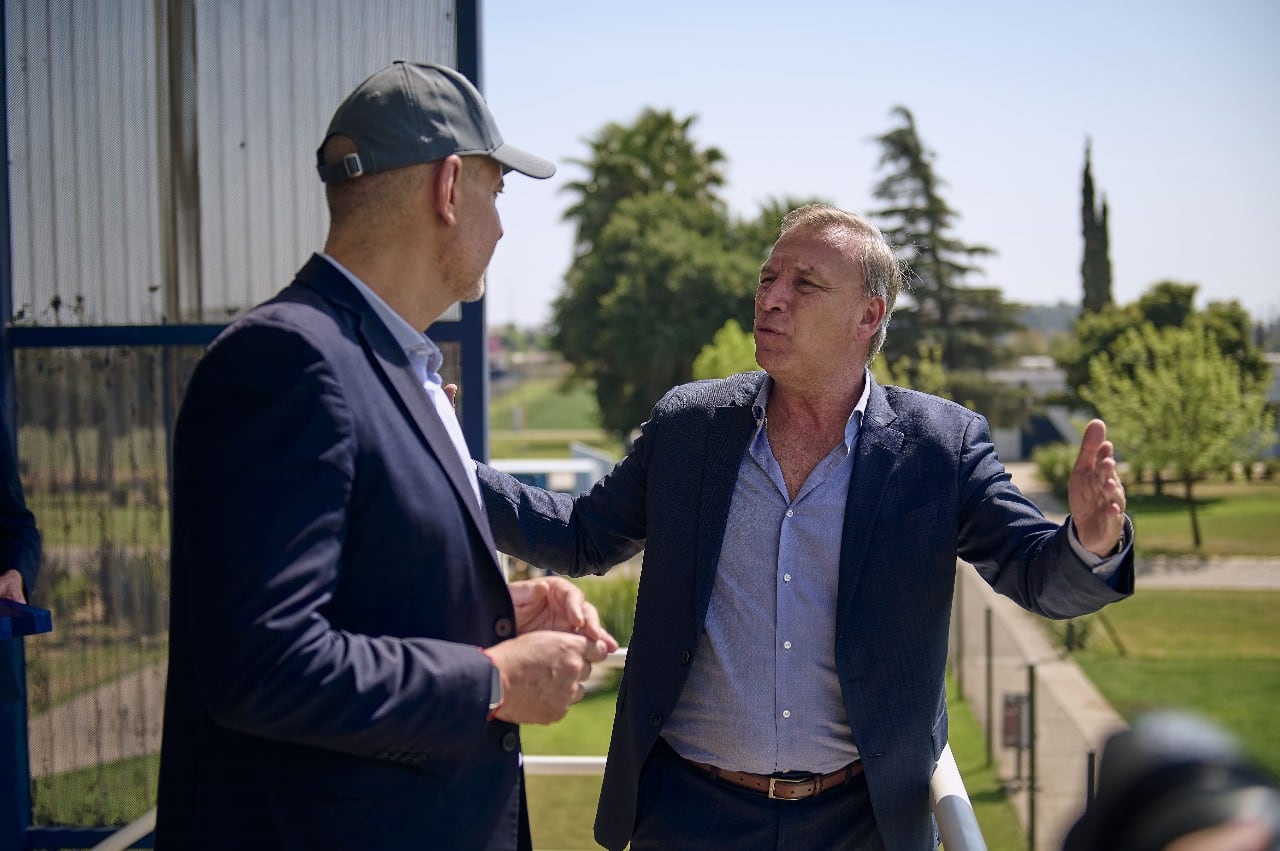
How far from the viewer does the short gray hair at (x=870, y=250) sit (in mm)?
2387

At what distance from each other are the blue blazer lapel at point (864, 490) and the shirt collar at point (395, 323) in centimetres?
95

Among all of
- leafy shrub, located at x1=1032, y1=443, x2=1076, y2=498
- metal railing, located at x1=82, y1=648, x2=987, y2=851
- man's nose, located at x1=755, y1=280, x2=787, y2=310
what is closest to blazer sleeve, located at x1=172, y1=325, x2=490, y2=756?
metal railing, located at x1=82, y1=648, x2=987, y2=851

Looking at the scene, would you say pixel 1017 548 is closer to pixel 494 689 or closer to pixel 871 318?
pixel 871 318

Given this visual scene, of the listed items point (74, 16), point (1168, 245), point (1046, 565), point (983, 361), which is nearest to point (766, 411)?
point (1046, 565)

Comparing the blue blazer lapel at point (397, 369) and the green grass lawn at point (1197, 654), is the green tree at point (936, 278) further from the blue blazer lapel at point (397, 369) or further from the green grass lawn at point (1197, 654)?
the blue blazer lapel at point (397, 369)

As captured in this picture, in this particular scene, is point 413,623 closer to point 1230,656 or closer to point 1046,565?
point 1046,565

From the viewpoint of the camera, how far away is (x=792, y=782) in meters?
2.17

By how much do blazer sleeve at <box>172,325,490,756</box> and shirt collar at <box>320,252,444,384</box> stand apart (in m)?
0.16

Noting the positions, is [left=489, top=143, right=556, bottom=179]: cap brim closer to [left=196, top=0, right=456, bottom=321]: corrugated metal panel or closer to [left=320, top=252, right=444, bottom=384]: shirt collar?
[left=320, top=252, right=444, bottom=384]: shirt collar

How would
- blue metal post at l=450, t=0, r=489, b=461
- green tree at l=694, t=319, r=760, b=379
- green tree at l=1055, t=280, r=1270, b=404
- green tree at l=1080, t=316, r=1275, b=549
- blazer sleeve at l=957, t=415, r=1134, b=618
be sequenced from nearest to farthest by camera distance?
blazer sleeve at l=957, t=415, r=1134, b=618
blue metal post at l=450, t=0, r=489, b=461
green tree at l=694, t=319, r=760, b=379
green tree at l=1080, t=316, r=1275, b=549
green tree at l=1055, t=280, r=1270, b=404

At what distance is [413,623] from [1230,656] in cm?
2200

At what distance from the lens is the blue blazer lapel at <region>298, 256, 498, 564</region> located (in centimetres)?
143

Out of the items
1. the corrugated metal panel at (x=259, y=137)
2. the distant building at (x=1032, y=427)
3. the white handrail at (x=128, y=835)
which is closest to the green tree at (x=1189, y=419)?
the distant building at (x=1032, y=427)

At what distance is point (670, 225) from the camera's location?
1673 inches
